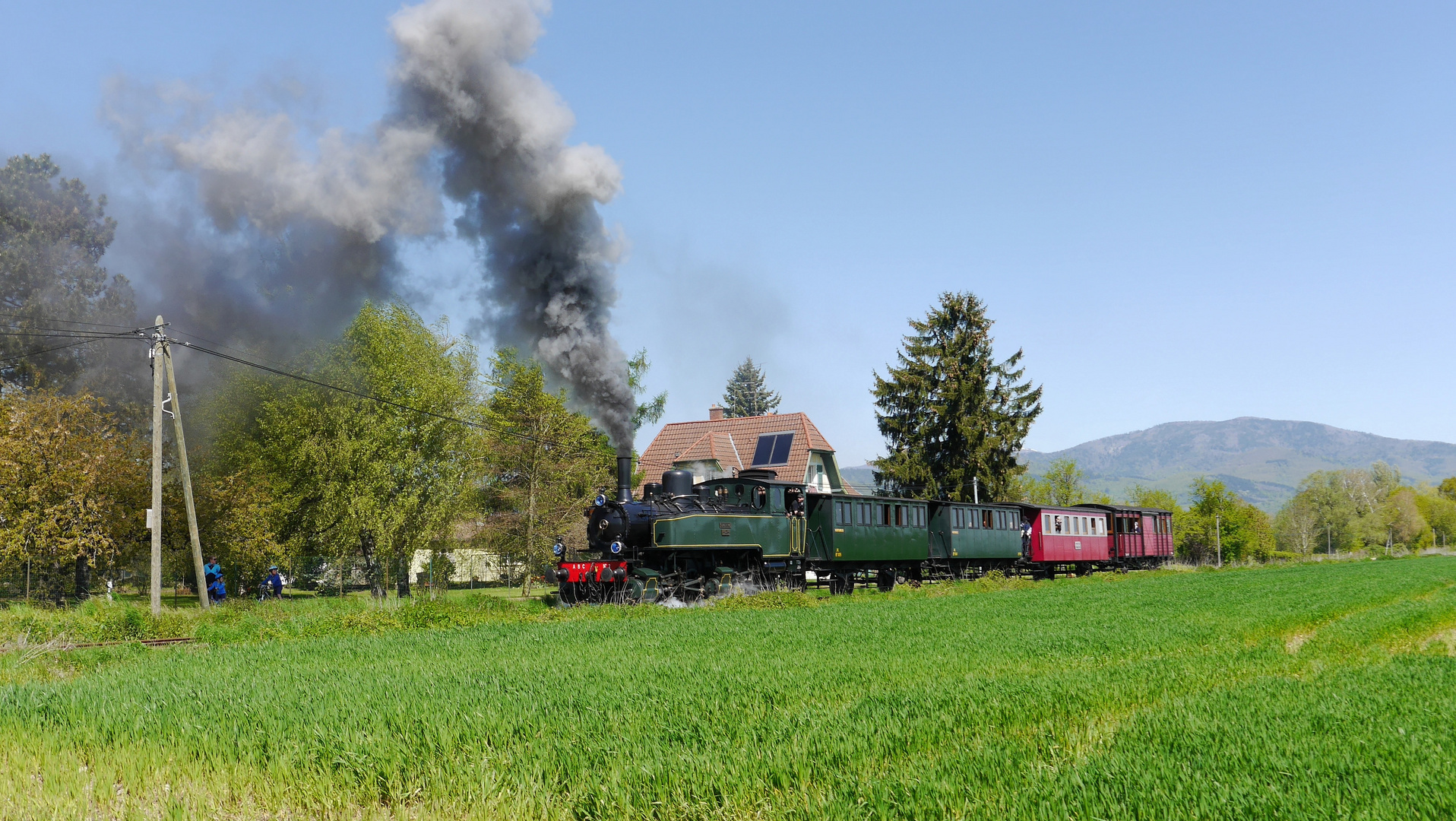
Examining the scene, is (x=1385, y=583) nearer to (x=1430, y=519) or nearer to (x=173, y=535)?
(x=173, y=535)

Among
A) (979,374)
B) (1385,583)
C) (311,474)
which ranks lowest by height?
(1385,583)

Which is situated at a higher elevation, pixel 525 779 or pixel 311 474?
pixel 311 474

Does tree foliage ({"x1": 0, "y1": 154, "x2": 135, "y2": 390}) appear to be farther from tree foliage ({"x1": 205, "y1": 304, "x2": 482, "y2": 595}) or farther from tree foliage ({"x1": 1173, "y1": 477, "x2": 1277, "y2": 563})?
tree foliage ({"x1": 1173, "y1": 477, "x2": 1277, "y2": 563})

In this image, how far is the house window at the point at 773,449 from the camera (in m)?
42.5

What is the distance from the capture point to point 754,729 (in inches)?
215

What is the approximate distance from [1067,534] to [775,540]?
57.9ft

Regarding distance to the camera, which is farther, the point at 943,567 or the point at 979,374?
the point at 979,374

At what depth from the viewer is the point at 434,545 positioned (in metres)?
30.6

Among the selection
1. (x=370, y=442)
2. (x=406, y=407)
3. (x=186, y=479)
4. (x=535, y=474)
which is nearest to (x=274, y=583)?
(x=370, y=442)

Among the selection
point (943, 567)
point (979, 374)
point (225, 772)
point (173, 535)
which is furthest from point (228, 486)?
point (979, 374)

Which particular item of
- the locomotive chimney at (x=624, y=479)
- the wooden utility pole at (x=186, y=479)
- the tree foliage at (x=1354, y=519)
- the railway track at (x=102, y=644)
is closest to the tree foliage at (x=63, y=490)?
the wooden utility pole at (x=186, y=479)

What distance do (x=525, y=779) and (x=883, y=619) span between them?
10818mm

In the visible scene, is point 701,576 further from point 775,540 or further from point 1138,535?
point 1138,535

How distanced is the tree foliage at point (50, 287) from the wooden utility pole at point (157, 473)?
15.6m
